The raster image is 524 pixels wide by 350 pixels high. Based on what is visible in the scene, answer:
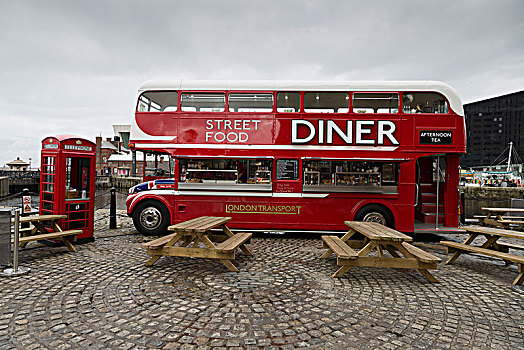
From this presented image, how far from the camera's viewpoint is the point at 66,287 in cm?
428

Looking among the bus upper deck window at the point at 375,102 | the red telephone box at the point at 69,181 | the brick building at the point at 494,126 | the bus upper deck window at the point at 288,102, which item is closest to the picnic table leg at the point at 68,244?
the red telephone box at the point at 69,181

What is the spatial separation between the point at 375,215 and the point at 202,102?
556 centimetres

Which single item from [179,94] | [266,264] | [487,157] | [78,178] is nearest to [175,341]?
[266,264]

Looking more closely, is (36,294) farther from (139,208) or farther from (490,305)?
(490,305)

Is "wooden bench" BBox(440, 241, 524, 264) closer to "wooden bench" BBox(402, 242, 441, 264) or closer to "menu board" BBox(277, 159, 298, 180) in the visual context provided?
"wooden bench" BBox(402, 242, 441, 264)

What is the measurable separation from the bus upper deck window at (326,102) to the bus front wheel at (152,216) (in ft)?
15.7

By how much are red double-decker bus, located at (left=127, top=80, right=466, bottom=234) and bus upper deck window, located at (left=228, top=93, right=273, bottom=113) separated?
3cm

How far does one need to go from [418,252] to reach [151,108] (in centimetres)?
717

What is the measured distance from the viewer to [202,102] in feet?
26.6

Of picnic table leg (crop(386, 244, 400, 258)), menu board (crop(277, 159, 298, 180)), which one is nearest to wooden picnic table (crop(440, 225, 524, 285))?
picnic table leg (crop(386, 244, 400, 258))

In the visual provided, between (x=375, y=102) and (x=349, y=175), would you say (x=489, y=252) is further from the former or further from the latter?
(x=375, y=102)

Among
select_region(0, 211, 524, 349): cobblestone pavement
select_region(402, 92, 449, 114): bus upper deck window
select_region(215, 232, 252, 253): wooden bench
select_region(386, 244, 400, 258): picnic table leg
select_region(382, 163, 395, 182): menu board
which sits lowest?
select_region(0, 211, 524, 349): cobblestone pavement

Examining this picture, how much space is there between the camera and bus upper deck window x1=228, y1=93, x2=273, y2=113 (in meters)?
8.02

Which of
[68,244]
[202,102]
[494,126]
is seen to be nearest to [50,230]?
[68,244]
